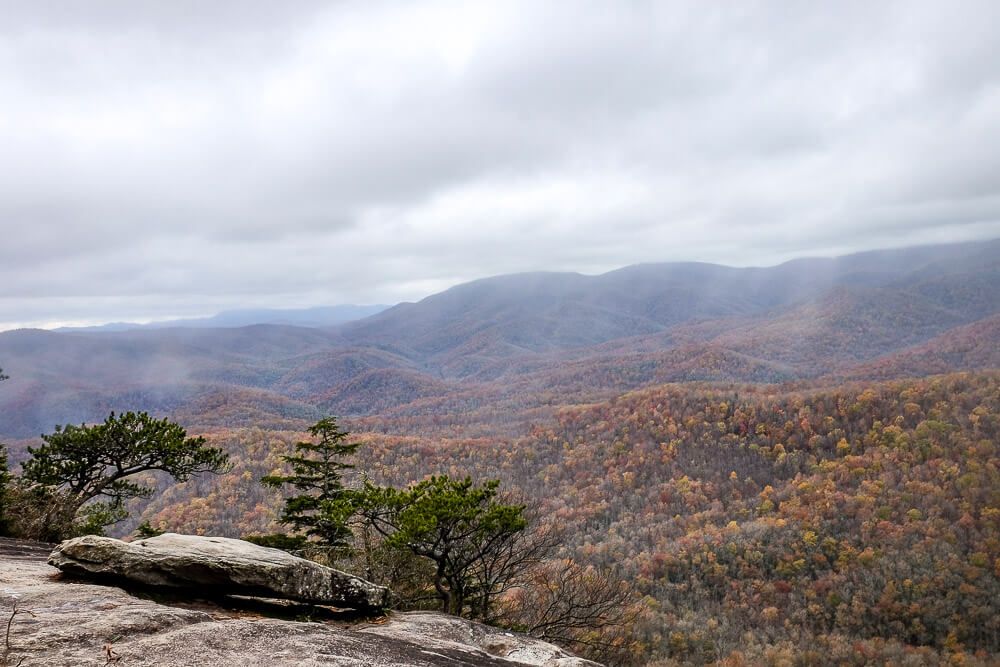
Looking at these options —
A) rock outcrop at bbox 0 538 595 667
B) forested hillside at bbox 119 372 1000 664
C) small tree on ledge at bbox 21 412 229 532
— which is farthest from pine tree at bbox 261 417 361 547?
forested hillside at bbox 119 372 1000 664

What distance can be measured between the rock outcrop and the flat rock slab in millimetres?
378

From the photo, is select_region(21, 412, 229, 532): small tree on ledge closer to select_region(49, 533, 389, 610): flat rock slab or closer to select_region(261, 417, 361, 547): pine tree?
select_region(261, 417, 361, 547): pine tree

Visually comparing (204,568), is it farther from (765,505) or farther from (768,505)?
(768,505)

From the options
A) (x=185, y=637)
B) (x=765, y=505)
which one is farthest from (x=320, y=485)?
(x=765, y=505)

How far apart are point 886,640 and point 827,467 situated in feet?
171

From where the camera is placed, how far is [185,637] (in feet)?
30.2

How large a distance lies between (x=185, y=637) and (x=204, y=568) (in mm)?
2689

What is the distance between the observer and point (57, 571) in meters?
11.5

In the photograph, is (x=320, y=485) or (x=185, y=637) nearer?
(x=185, y=637)

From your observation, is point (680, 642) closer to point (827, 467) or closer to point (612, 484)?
point (612, 484)

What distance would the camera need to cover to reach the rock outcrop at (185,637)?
819 cm

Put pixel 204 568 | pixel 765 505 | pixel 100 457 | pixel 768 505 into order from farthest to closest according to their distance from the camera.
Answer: pixel 765 505, pixel 768 505, pixel 100 457, pixel 204 568

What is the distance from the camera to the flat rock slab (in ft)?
37.0

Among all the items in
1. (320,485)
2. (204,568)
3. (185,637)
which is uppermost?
(204,568)
